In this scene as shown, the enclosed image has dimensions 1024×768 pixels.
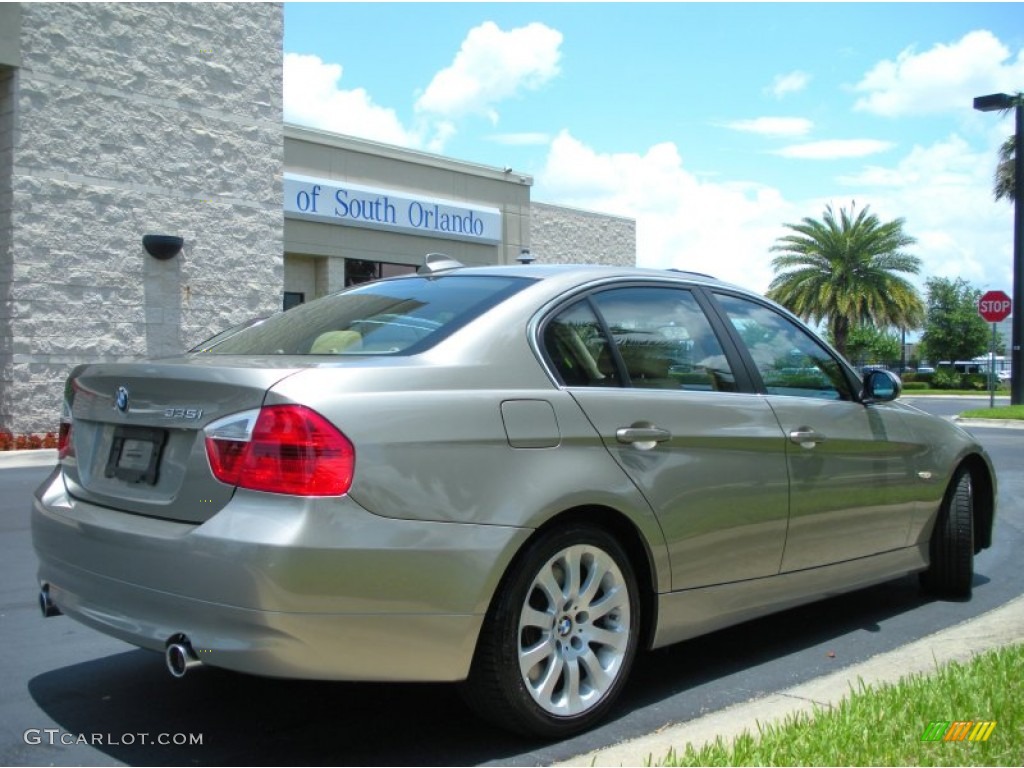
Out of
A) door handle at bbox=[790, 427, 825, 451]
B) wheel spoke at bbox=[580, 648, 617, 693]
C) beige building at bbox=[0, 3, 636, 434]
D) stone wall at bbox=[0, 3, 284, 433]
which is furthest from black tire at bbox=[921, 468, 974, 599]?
stone wall at bbox=[0, 3, 284, 433]

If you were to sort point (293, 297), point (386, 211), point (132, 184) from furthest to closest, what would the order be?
point (386, 211) < point (293, 297) < point (132, 184)

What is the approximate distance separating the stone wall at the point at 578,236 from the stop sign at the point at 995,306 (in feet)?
29.1

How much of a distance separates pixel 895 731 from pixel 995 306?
22.7 meters

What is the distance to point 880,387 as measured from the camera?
5262 mm

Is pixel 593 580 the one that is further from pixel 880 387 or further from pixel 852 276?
pixel 852 276

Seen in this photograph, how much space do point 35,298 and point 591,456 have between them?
13.2 meters

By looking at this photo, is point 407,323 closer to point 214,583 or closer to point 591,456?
point 591,456

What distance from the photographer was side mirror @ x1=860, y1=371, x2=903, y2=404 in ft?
17.2

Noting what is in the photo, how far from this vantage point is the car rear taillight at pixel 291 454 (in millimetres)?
3135

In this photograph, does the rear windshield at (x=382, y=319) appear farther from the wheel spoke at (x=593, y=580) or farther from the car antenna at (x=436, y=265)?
the wheel spoke at (x=593, y=580)

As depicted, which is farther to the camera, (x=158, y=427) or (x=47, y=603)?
(x=47, y=603)

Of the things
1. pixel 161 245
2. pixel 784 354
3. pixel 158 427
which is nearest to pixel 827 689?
Result: pixel 784 354

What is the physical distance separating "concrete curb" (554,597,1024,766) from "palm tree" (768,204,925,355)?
3764 cm

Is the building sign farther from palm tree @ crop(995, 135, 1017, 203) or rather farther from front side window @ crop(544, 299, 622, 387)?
palm tree @ crop(995, 135, 1017, 203)
